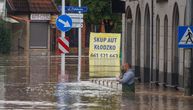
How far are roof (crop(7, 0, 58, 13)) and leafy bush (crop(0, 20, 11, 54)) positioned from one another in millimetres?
7905

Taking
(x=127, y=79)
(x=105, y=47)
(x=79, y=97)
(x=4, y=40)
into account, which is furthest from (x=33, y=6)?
(x=79, y=97)

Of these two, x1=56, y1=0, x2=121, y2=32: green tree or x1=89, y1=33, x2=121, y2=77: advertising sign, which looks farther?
x1=56, y1=0, x2=121, y2=32: green tree

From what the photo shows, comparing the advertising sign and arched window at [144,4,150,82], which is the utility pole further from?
the advertising sign

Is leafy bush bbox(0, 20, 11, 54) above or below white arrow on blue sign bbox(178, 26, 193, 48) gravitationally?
above

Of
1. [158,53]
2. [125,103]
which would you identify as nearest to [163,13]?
[158,53]

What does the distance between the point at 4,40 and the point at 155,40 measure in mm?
39869

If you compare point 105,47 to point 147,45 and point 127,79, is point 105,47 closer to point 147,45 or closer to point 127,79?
point 147,45

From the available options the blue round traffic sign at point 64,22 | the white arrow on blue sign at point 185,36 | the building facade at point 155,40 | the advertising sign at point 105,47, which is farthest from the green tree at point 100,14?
the white arrow on blue sign at point 185,36

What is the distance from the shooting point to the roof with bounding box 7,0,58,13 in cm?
7924

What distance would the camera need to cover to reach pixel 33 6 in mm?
80125

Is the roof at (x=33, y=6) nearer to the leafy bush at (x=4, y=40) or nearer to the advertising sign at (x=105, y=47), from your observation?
the leafy bush at (x=4, y=40)

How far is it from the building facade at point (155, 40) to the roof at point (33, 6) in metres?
41.4

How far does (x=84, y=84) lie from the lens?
95.7 feet

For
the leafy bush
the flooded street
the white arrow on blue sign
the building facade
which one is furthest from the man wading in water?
the leafy bush
